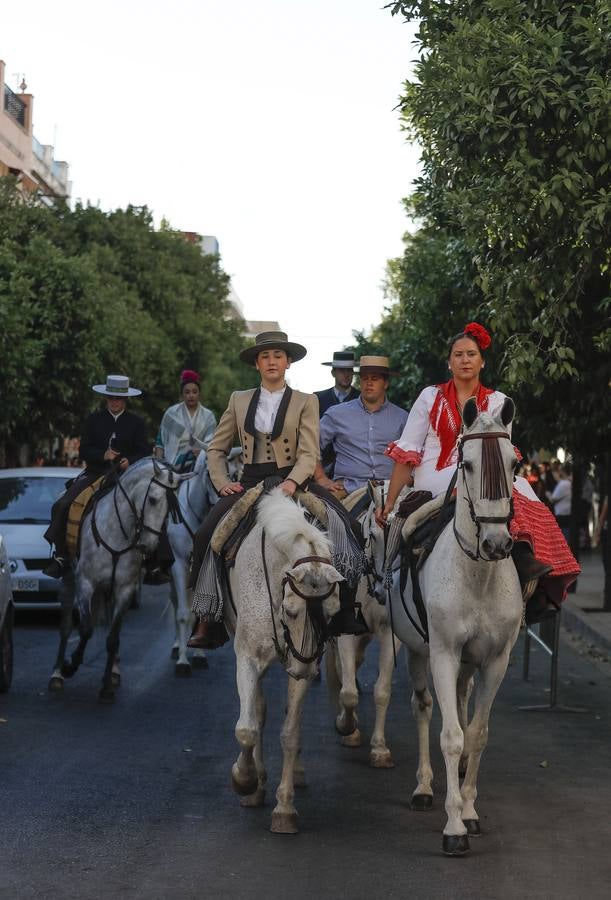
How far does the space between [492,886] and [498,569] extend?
167 cm

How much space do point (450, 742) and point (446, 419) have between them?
2.06 m

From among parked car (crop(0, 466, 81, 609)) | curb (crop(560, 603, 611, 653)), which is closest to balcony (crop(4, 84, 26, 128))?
parked car (crop(0, 466, 81, 609))

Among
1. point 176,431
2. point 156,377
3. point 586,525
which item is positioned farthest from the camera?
point 156,377

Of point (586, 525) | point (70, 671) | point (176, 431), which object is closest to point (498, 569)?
point (70, 671)

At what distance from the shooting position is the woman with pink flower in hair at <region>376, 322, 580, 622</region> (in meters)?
9.02

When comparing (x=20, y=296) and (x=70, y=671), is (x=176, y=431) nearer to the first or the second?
(x=70, y=671)

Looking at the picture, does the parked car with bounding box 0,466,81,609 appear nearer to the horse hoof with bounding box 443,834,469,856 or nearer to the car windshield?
the car windshield

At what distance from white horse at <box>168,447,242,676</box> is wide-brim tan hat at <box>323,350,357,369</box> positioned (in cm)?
125

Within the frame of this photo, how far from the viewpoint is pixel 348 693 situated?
10227 millimetres

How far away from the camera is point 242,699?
8.44m

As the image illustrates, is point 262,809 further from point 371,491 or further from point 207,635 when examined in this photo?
point 371,491

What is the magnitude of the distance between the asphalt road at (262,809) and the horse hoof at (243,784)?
153mm

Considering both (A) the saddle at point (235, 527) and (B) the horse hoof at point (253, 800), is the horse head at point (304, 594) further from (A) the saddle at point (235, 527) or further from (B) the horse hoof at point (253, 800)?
(B) the horse hoof at point (253, 800)

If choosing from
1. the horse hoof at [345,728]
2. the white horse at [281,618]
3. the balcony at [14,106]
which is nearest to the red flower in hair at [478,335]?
the white horse at [281,618]
